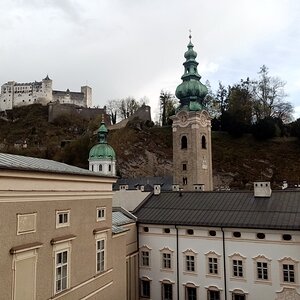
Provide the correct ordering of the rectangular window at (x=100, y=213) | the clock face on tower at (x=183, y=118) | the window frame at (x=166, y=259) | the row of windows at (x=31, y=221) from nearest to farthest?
1. the row of windows at (x=31, y=221)
2. the rectangular window at (x=100, y=213)
3. the window frame at (x=166, y=259)
4. the clock face on tower at (x=183, y=118)

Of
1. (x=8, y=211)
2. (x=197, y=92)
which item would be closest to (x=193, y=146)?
(x=197, y=92)

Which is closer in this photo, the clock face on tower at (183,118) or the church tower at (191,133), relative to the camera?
the church tower at (191,133)

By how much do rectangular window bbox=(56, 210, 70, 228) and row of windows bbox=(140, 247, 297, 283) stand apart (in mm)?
9917

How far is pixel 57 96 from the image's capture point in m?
95.5

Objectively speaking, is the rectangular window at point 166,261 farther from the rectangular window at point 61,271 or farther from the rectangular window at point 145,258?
the rectangular window at point 61,271

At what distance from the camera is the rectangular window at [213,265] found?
19.2 m

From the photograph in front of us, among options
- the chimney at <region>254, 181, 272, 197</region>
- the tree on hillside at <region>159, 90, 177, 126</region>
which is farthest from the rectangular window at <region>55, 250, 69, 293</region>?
the tree on hillside at <region>159, 90, 177, 126</region>

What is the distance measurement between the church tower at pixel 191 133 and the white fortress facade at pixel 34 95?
59.0 m

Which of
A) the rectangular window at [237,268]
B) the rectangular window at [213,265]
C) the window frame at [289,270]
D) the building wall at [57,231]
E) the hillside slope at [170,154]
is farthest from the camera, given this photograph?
the hillside slope at [170,154]

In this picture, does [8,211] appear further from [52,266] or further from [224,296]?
[224,296]

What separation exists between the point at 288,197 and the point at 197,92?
72.5ft

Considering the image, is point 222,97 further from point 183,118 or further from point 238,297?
point 238,297

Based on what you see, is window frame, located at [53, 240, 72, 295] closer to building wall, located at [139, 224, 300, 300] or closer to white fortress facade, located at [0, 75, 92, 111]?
building wall, located at [139, 224, 300, 300]

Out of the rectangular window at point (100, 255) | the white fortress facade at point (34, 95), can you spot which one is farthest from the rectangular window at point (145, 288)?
the white fortress facade at point (34, 95)
